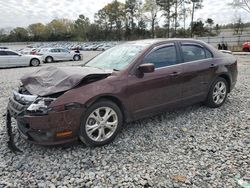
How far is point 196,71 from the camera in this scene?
15.4 feet

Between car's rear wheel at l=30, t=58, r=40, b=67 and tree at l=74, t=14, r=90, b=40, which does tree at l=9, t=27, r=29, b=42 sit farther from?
car's rear wheel at l=30, t=58, r=40, b=67

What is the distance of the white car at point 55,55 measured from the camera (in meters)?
21.4

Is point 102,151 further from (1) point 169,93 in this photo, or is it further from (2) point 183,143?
(1) point 169,93

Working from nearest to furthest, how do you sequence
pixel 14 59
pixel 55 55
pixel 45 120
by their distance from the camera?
pixel 45 120
pixel 14 59
pixel 55 55

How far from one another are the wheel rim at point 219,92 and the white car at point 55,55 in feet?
60.0

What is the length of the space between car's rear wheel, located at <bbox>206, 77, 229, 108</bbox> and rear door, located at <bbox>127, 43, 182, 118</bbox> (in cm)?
97

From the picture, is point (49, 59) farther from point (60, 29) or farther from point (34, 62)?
point (60, 29)

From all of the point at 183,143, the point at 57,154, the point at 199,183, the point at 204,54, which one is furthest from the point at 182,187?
the point at 204,54

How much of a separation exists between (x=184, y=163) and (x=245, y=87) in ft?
16.6

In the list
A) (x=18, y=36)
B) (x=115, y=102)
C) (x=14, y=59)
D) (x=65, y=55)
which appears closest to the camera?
(x=115, y=102)

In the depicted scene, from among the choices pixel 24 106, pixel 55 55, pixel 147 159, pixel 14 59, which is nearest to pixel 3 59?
pixel 14 59

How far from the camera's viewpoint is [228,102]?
18.7ft

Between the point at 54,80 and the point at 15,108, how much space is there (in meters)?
0.64


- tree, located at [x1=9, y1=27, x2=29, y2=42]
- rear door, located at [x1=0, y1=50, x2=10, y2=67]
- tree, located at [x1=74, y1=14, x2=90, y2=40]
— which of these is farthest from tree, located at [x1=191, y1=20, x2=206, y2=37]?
tree, located at [x1=9, y1=27, x2=29, y2=42]
